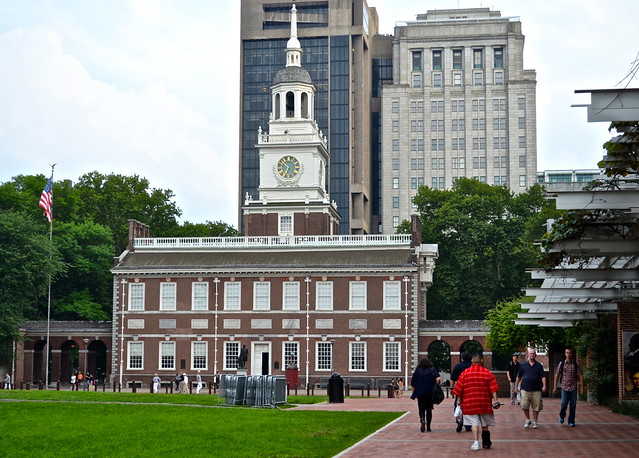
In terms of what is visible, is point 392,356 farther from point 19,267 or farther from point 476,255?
point 19,267

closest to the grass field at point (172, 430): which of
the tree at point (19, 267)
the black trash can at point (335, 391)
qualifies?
the black trash can at point (335, 391)

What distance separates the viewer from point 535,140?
15450 centimetres

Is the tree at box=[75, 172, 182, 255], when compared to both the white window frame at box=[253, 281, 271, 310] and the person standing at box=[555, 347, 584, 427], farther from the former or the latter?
the person standing at box=[555, 347, 584, 427]

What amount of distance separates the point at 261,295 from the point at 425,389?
47.0 metres

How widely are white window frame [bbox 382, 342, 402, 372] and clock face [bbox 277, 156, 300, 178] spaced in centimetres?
1479

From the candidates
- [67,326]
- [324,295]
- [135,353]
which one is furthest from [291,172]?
[67,326]

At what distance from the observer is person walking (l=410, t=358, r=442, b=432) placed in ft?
83.7

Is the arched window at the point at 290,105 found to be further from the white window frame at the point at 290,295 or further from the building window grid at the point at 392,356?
the building window grid at the point at 392,356

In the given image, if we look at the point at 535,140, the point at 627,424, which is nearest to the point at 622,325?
the point at 627,424

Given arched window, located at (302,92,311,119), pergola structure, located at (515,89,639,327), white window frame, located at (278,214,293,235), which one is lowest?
pergola structure, located at (515,89,639,327)

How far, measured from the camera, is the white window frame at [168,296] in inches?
2889

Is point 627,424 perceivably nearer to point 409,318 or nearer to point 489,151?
point 409,318

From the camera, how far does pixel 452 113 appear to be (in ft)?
521

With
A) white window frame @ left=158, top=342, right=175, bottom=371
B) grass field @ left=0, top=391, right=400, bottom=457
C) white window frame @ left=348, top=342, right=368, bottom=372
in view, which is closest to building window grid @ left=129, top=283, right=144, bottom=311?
white window frame @ left=158, top=342, right=175, bottom=371
